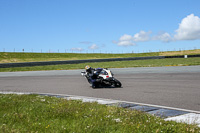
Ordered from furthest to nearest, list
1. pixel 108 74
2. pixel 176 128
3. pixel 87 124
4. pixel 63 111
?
pixel 108 74 < pixel 63 111 < pixel 87 124 < pixel 176 128

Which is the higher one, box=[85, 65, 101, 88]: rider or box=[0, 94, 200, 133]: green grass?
box=[85, 65, 101, 88]: rider

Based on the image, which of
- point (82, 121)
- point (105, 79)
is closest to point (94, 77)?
point (105, 79)

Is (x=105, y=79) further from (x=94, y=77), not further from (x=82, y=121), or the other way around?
(x=82, y=121)

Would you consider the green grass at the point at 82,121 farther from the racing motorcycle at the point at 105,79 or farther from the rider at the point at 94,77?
the rider at the point at 94,77

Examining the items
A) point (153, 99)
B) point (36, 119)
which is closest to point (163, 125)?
point (36, 119)

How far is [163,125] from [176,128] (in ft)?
1.04

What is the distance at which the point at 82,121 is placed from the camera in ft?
19.3

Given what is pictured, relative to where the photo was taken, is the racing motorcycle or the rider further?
the rider

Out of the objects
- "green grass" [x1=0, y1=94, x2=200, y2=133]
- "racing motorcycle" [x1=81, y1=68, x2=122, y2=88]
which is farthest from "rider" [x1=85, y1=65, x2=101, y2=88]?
"green grass" [x1=0, y1=94, x2=200, y2=133]

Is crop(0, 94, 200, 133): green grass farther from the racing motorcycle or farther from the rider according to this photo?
the rider

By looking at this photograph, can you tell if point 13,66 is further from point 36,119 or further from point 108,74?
point 36,119

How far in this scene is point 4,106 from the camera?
809 cm

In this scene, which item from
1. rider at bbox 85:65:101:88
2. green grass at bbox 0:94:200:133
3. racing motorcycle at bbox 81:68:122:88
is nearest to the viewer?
green grass at bbox 0:94:200:133

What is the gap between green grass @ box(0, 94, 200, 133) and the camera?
17.0 feet
